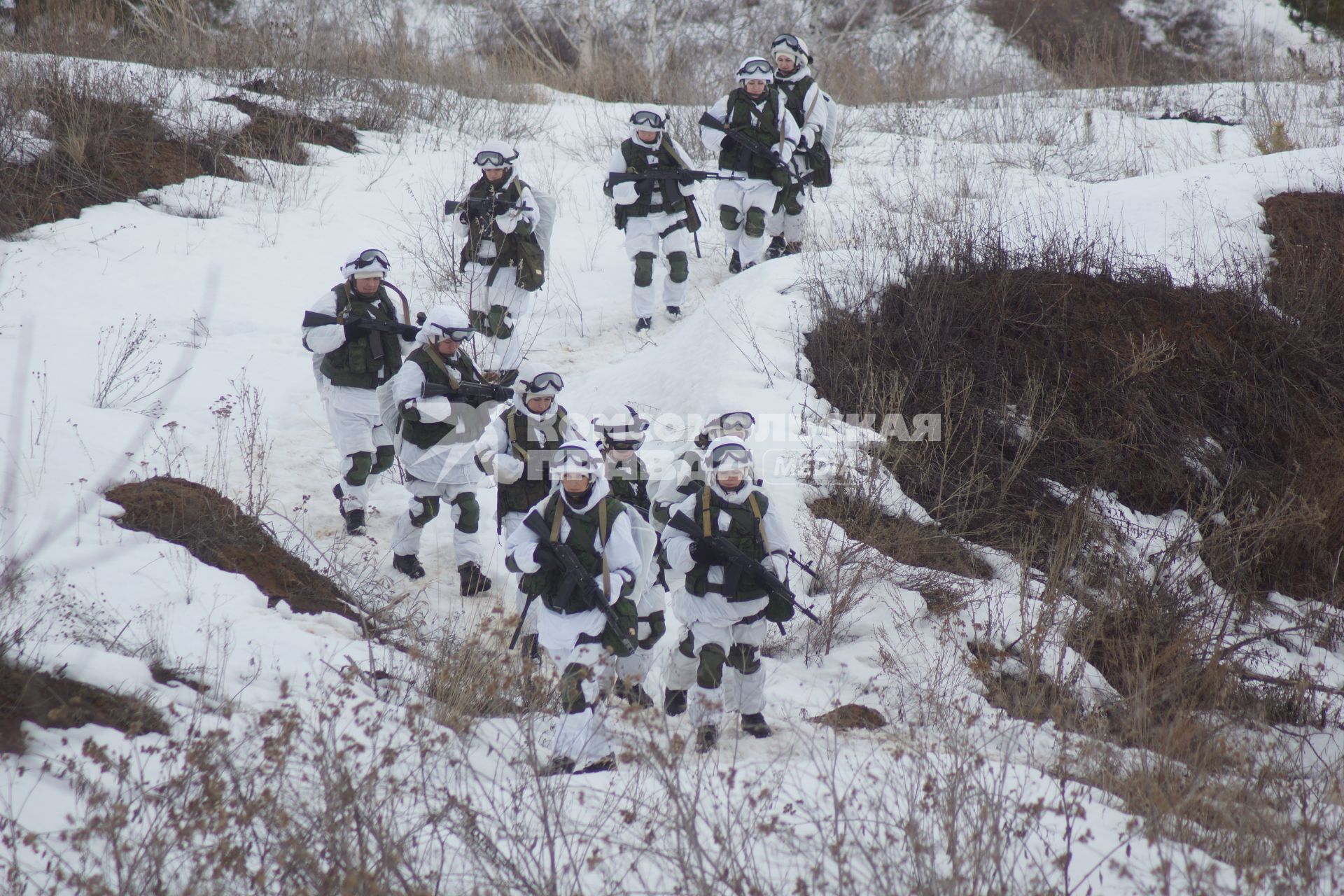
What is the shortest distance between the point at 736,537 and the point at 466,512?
5.78 ft

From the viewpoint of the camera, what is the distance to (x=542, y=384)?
4922 millimetres

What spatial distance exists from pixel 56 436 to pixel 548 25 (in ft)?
49.9

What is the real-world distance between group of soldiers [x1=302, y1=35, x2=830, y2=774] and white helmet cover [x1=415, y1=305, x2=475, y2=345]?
13 millimetres

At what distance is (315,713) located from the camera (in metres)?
3.73

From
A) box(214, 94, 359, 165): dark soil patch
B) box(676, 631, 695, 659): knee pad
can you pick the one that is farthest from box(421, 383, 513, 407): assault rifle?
box(214, 94, 359, 165): dark soil patch

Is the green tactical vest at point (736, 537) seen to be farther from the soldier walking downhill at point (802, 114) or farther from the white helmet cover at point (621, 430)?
the soldier walking downhill at point (802, 114)

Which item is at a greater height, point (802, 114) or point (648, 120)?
point (802, 114)

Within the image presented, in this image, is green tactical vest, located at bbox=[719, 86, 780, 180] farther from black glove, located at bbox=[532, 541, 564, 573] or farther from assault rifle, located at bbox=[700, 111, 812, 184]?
black glove, located at bbox=[532, 541, 564, 573]

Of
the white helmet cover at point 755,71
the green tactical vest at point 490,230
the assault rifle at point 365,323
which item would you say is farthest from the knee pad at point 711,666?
the white helmet cover at point 755,71

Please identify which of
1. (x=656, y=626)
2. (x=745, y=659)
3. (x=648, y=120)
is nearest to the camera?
(x=745, y=659)

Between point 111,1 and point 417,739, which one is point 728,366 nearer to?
point 417,739

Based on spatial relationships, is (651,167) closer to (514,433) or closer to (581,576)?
(514,433)

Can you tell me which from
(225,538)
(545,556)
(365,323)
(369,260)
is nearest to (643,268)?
(369,260)

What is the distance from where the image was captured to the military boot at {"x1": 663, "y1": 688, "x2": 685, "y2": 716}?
4594 millimetres
